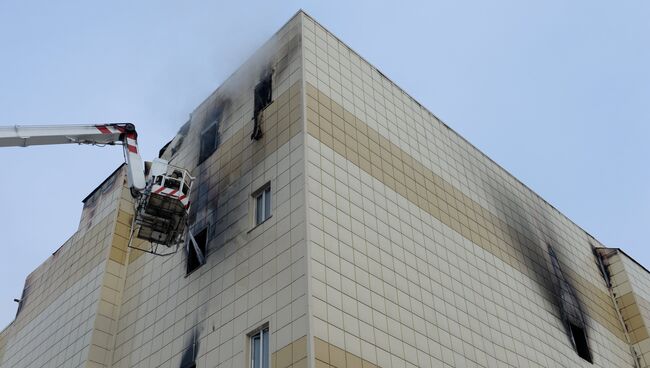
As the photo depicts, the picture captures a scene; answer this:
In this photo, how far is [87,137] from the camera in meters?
29.2

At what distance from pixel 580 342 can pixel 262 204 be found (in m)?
16.1

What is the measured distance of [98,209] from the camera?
32875mm

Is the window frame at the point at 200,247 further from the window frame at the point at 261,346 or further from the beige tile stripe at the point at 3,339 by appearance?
the beige tile stripe at the point at 3,339

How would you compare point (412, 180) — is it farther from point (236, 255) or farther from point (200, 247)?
point (200, 247)

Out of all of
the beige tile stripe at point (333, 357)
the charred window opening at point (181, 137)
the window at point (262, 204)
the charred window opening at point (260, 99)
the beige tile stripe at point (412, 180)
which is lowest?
the beige tile stripe at point (333, 357)

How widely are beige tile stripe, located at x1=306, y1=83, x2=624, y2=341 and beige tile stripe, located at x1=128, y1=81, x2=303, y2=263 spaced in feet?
1.87

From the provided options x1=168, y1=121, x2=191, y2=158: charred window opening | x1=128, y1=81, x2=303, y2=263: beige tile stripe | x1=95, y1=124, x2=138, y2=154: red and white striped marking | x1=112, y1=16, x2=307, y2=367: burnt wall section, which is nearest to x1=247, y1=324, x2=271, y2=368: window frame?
x1=112, y1=16, x2=307, y2=367: burnt wall section

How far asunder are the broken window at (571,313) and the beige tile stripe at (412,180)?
88cm

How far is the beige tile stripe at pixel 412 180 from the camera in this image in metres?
25.3

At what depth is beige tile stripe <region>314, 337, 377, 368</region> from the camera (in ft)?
62.2

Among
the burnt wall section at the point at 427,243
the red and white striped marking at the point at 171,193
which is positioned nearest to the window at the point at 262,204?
the burnt wall section at the point at 427,243

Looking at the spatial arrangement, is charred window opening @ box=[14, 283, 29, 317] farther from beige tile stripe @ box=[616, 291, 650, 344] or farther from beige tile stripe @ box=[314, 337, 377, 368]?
beige tile stripe @ box=[616, 291, 650, 344]

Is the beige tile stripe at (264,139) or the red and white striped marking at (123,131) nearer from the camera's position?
the beige tile stripe at (264,139)

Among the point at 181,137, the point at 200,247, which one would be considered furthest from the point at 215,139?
the point at 200,247
